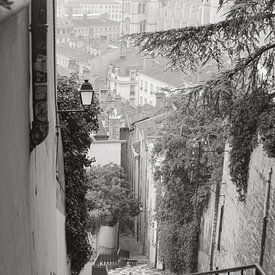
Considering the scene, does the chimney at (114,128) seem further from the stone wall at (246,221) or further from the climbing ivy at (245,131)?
the climbing ivy at (245,131)

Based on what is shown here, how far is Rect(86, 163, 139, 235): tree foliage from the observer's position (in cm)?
Result: 3012

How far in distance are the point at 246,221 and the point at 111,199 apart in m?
21.0

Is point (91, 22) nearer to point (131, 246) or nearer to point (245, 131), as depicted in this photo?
point (131, 246)

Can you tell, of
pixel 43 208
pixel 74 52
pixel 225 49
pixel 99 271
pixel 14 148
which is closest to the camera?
pixel 14 148

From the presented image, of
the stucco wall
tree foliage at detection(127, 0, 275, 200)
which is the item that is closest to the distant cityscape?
tree foliage at detection(127, 0, 275, 200)

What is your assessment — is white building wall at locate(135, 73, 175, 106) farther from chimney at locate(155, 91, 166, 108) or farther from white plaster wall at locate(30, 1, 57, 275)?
white plaster wall at locate(30, 1, 57, 275)

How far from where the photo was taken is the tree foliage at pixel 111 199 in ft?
98.8

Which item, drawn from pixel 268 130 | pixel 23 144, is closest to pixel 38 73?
pixel 23 144

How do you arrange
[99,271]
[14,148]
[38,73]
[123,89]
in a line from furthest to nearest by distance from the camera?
[123,89]
[99,271]
[38,73]
[14,148]

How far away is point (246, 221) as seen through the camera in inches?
431

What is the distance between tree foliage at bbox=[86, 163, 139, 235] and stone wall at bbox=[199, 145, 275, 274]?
16167 mm

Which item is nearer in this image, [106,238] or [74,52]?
[106,238]

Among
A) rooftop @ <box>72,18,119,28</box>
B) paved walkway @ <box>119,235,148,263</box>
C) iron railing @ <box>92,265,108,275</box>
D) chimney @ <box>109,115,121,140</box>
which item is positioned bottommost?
paved walkway @ <box>119,235,148,263</box>

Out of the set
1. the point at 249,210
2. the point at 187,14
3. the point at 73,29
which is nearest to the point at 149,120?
the point at 249,210
